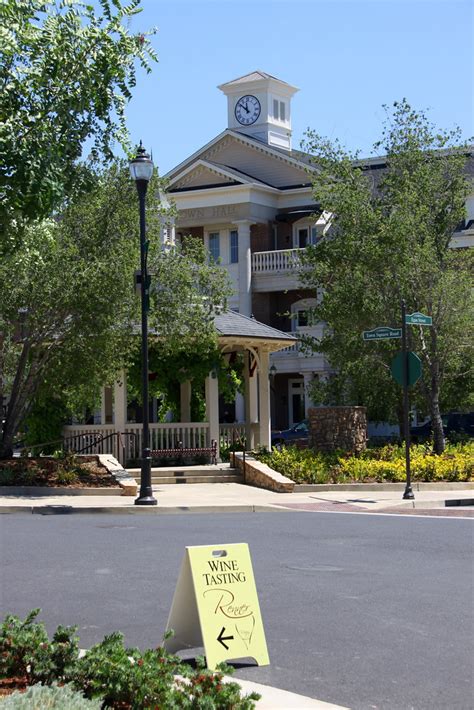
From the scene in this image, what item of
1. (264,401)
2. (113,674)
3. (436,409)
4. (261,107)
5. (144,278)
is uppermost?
(261,107)

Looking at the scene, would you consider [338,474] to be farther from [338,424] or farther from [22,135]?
[22,135]

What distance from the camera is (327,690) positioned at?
22.4 ft

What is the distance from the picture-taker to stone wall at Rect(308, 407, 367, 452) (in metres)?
25.8

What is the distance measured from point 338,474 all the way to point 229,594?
53.1ft

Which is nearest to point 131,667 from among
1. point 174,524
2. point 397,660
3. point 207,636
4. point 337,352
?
point 207,636

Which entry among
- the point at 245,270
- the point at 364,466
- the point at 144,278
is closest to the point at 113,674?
Result: the point at 144,278

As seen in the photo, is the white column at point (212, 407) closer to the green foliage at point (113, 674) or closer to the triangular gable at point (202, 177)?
the triangular gable at point (202, 177)

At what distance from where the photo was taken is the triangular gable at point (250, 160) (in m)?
47.8

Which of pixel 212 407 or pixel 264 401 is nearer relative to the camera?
pixel 212 407

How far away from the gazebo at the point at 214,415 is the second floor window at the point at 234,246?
16.6 meters

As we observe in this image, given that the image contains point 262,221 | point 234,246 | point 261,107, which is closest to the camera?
point 262,221

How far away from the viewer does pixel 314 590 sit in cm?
1033

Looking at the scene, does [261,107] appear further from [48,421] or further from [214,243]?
[48,421]

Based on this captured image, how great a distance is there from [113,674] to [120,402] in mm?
21267
